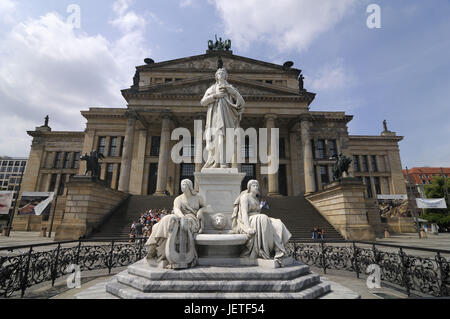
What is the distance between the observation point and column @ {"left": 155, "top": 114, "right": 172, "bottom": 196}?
87.4ft

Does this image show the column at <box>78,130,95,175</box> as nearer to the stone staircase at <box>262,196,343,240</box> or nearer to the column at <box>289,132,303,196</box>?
the stone staircase at <box>262,196,343,240</box>

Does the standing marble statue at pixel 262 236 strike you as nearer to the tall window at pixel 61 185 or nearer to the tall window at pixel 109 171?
the tall window at pixel 109 171

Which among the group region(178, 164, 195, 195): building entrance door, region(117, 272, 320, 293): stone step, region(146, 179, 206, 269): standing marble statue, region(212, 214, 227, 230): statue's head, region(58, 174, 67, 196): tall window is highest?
region(178, 164, 195, 195): building entrance door

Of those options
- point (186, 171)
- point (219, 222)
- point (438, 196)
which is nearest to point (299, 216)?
point (186, 171)

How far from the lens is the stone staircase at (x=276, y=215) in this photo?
17953 mm

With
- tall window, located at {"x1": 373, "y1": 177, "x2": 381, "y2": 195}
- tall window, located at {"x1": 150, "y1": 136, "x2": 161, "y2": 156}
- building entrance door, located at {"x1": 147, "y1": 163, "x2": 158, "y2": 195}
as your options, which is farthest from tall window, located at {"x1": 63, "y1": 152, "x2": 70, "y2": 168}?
tall window, located at {"x1": 373, "y1": 177, "x2": 381, "y2": 195}

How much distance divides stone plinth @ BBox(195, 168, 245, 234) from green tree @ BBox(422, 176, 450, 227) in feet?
157

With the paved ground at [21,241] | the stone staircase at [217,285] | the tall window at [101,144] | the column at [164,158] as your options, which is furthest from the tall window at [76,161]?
the stone staircase at [217,285]

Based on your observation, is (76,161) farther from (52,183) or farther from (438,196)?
(438,196)

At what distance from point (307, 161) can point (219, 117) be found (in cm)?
2423

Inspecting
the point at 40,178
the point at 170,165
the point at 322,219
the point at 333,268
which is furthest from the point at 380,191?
the point at 40,178

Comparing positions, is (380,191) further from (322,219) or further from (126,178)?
(126,178)

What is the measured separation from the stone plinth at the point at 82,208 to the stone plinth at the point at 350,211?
21.0 m

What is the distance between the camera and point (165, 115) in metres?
28.9
